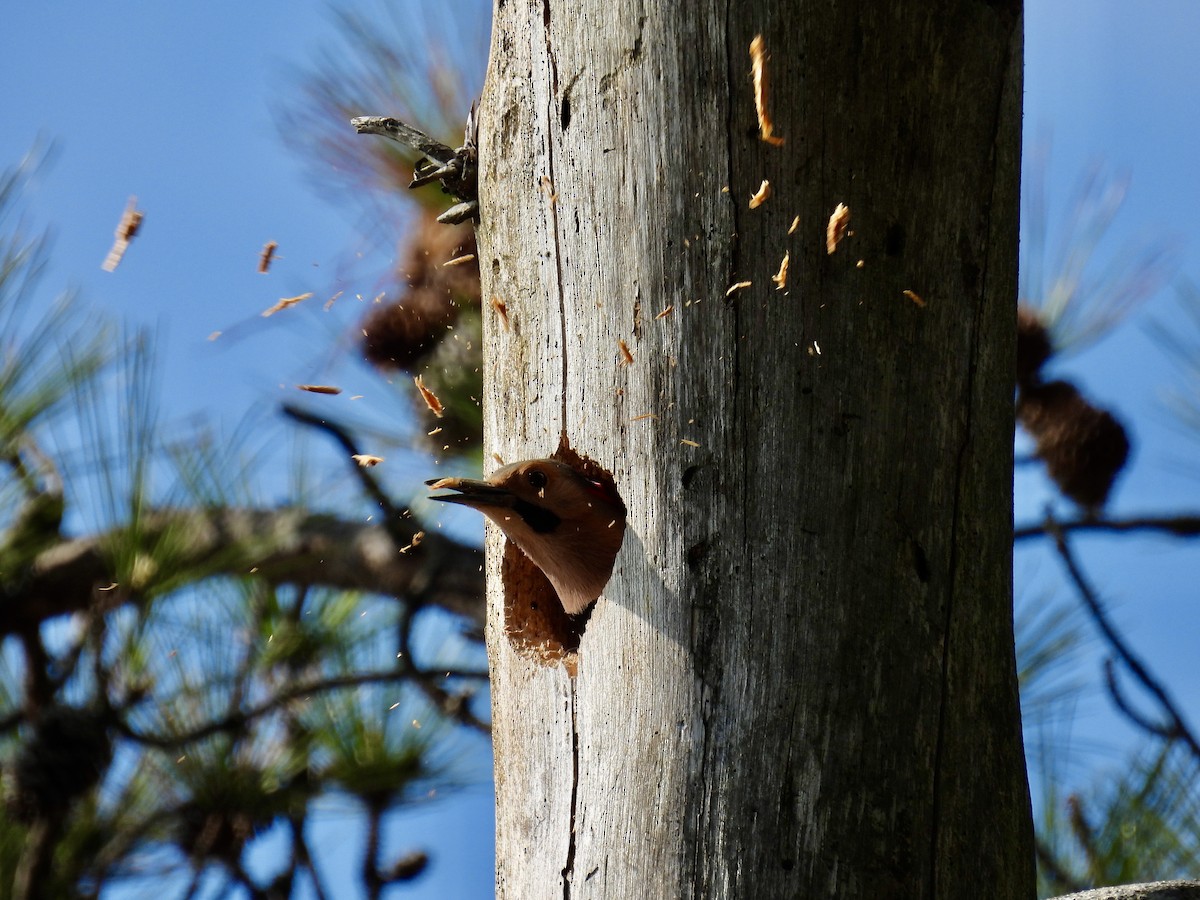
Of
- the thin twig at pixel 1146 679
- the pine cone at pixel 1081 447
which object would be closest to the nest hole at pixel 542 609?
the thin twig at pixel 1146 679

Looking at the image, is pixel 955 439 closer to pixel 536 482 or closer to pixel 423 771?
pixel 536 482

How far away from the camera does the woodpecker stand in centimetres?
181

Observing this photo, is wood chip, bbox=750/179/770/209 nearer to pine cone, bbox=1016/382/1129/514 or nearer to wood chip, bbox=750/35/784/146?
wood chip, bbox=750/35/784/146

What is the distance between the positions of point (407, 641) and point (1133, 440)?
262 centimetres

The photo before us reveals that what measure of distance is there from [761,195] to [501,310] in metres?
0.54

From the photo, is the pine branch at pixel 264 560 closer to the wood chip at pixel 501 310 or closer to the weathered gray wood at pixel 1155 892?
the wood chip at pixel 501 310

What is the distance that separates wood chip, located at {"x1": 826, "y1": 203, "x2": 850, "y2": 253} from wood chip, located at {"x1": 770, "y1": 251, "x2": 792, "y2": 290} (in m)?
0.06

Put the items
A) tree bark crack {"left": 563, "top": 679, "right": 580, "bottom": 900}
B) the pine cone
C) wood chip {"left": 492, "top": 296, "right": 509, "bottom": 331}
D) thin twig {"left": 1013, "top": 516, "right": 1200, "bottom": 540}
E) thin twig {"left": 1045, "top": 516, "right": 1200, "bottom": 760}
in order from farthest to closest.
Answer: the pine cone → thin twig {"left": 1013, "top": 516, "right": 1200, "bottom": 540} → thin twig {"left": 1045, "top": 516, "right": 1200, "bottom": 760} → wood chip {"left": 492, "top": 296, "right": 509, "bottom": 331} → tree bark crack {"left": 563, "top": 679, "right": 580, "bottom": 900}

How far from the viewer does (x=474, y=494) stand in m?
1.84

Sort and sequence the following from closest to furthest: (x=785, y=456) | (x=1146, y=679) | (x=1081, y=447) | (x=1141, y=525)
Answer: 1. (x=785, y=456)
2. (x=1146, y=679)
3. (x=1141, y=525)
4. (x=1081, y=447)

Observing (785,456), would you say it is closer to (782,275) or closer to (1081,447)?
(782,275)

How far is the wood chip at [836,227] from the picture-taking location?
1.56 metres

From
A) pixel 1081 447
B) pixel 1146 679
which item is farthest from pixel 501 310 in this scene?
pixel 1081 447

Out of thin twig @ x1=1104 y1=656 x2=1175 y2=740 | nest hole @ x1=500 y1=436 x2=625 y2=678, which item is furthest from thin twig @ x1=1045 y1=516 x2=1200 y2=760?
nest hole @ x1=500 y1=436 x2=625 y2=678
